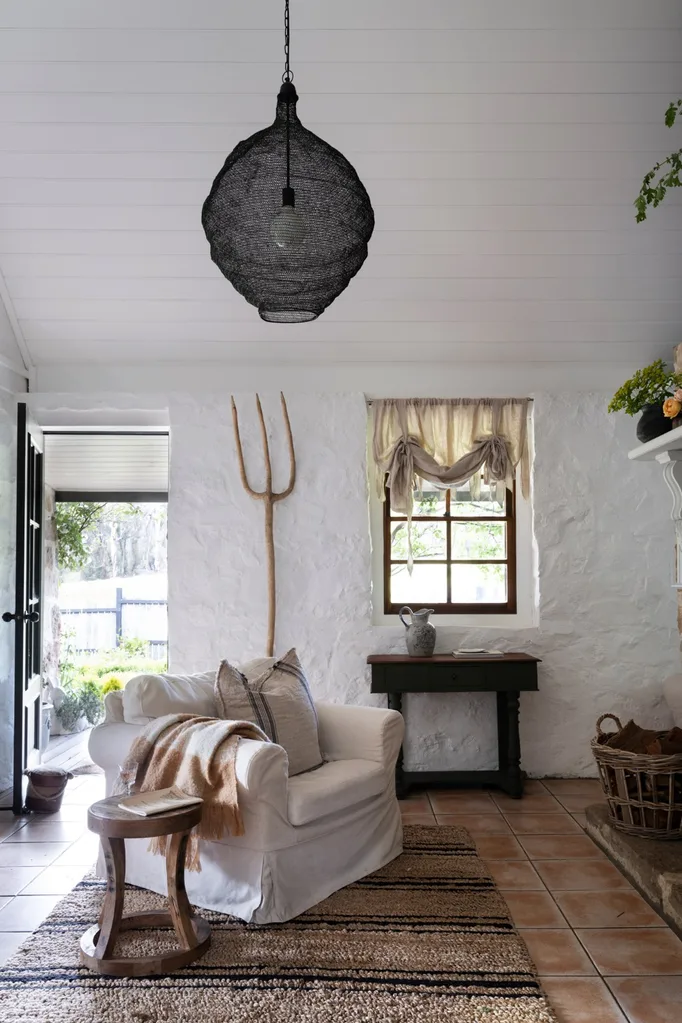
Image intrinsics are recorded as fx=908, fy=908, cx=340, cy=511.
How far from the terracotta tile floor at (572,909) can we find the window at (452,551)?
131 cm

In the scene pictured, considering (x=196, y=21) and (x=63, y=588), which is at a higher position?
(x=196, y=21)

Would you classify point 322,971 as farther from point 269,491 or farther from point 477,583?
point 477,583

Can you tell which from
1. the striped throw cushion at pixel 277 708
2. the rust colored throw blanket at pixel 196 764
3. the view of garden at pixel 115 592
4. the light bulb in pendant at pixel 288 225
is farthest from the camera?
the view of garden at pixel 115 592

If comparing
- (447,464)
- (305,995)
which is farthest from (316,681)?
(305,995)

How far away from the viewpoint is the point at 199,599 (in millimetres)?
5668

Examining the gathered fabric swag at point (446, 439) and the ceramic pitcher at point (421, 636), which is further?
the gathered fabric swag at point (446, 439)

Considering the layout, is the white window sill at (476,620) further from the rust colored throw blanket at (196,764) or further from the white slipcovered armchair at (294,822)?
the rust colored throw blanket at (196,764)

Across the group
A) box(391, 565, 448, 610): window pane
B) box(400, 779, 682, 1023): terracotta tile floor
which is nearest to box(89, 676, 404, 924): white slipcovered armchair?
box(400, 779, 682, 1023): terracotta tile floor

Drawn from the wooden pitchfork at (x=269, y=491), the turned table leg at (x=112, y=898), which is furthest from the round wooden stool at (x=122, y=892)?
the wooden pitchfork at (x=269, y=491)

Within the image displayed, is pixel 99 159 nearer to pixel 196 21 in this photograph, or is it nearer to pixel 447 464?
pixel 196 21

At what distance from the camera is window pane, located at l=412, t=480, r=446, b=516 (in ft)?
19.7

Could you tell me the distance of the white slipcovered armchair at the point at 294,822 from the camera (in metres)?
3.32

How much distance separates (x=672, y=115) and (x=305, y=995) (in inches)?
136

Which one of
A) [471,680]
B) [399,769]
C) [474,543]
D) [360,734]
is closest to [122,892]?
[360,734]
